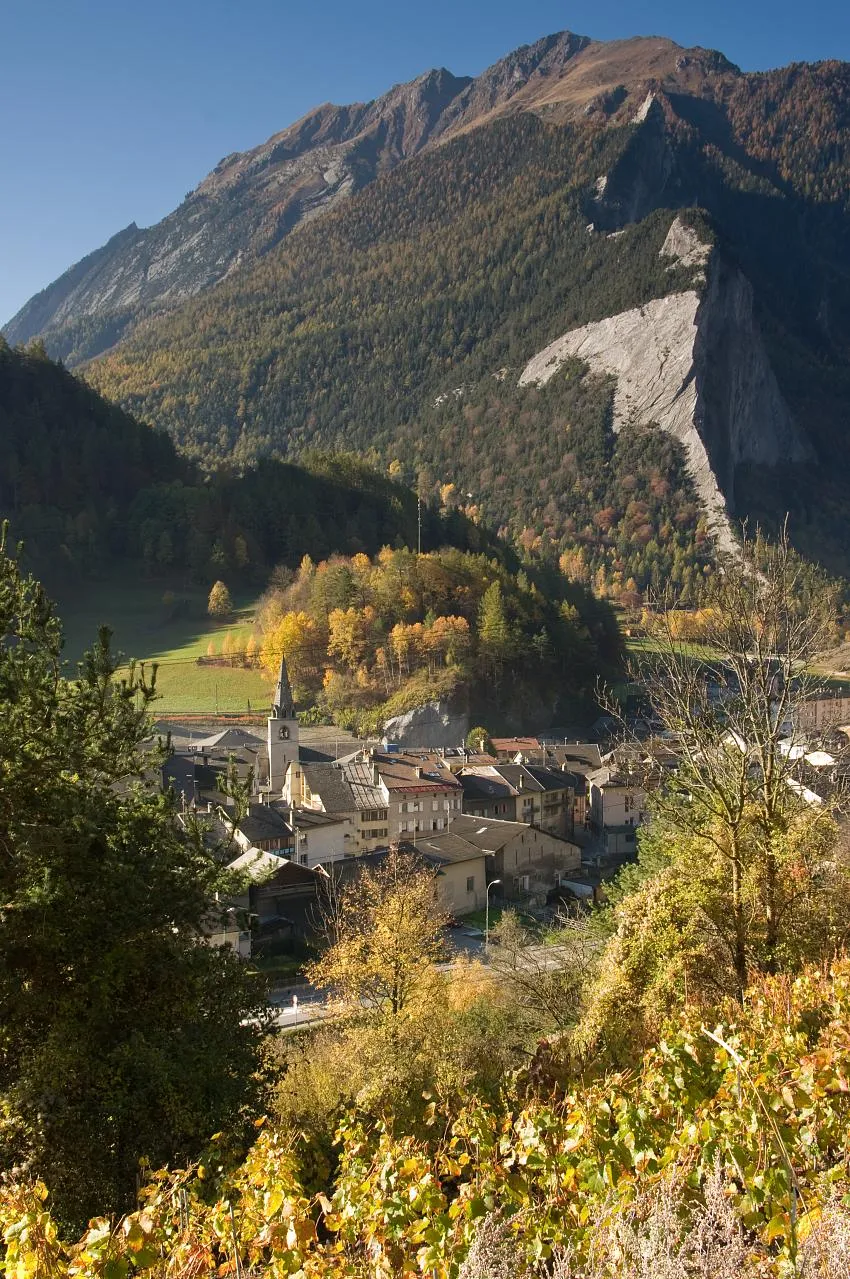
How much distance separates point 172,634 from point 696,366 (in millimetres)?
128588

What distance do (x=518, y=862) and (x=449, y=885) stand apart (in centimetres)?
525

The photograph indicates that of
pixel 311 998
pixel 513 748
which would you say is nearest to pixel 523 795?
pixel 513 748

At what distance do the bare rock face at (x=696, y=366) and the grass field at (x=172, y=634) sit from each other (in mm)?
104337

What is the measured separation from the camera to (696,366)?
173 m

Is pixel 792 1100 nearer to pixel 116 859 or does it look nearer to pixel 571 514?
pixel 116 859

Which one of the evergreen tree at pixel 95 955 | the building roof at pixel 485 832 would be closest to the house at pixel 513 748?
the building roof at pixel 485 832

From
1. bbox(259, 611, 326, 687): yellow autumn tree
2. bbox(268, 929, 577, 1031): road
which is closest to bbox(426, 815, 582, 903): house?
bbox(268, 929, 577, 1031): road

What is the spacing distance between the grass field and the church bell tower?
44.5 ft

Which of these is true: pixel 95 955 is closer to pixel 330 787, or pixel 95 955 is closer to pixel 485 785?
pixel 330 787

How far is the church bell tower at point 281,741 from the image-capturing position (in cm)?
4903

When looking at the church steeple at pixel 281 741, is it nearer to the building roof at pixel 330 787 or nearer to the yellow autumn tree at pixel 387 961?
the building roof at pixel 330 787

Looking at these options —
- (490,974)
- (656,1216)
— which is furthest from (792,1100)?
(490,974)

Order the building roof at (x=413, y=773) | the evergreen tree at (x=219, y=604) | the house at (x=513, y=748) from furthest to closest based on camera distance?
the evergreen tree at (x=219, y=604)
the house at (x=513, y=748)
the building roof at (x=413, y=773)

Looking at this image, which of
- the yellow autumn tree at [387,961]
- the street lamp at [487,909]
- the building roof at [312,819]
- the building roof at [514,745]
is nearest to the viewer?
the yellow autumn tree at [387,961]
